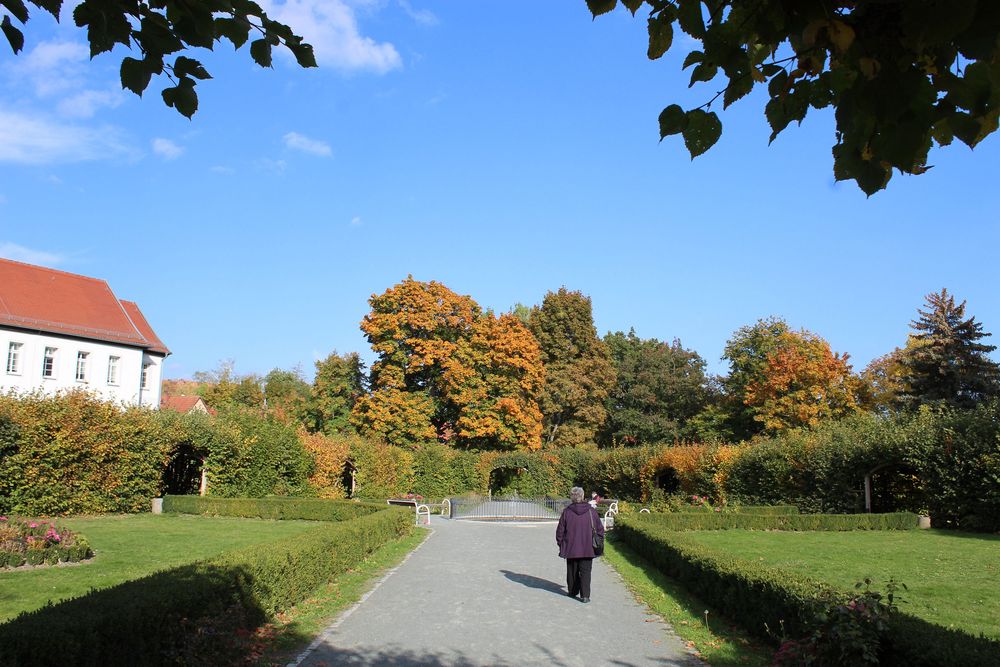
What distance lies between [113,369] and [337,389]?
1292cm

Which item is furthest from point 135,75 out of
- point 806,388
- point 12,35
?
point 806,388

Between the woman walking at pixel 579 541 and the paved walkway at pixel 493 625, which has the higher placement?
the woman walking at pixel 579 541

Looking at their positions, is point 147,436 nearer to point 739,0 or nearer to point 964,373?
point 739,0

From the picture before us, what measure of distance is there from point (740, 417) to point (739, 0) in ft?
162

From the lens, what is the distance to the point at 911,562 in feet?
47.1

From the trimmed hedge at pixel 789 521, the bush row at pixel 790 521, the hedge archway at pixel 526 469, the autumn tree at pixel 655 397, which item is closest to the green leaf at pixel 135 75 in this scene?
the trimmed hedge at pixel 789 521

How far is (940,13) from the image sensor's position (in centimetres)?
208

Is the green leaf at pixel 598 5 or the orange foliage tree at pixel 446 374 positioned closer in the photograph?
the green leaf at pixel 598 5

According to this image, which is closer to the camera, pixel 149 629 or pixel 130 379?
pixel 149 629

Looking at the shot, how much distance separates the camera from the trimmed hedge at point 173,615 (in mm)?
4766

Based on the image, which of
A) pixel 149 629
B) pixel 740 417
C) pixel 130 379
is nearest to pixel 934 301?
pixel 740 417

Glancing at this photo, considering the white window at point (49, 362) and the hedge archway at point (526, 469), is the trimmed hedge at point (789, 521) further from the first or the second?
the white window at point (49, 362)

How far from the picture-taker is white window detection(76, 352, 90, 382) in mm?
36750

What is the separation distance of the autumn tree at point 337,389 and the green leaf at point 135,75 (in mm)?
43109
